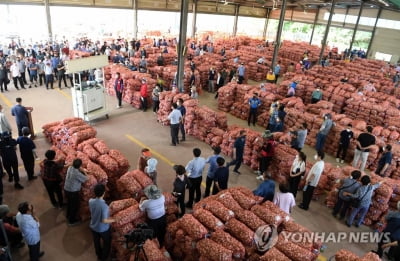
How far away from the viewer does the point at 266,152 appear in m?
9.55

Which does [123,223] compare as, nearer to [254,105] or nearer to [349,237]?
[349,237]

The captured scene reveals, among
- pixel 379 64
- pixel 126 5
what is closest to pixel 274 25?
pixel 379 64

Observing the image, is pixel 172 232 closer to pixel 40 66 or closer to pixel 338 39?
pixel 40 66

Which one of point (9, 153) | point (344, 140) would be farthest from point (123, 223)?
point (344, 140)

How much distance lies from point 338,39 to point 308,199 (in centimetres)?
3981

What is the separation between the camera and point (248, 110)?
15.0m

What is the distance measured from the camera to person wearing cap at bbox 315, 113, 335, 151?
11.9 meters

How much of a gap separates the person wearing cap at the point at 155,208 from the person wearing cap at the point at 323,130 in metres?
8.41

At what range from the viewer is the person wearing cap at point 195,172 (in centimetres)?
761

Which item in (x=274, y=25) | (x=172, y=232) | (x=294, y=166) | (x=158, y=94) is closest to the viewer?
Answer: (x=172, y=232)

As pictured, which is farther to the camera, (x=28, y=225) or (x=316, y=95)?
(x=316, y=95)

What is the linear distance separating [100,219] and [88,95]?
848cm

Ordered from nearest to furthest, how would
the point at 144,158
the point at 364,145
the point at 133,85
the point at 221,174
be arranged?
1. the point at 221,174
2. the point at 144,158
3. the point at 364,145
4. the point at 133,85

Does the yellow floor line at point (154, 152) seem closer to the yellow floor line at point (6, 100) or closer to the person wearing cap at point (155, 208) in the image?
the person wearing cap at point (155, 208)
